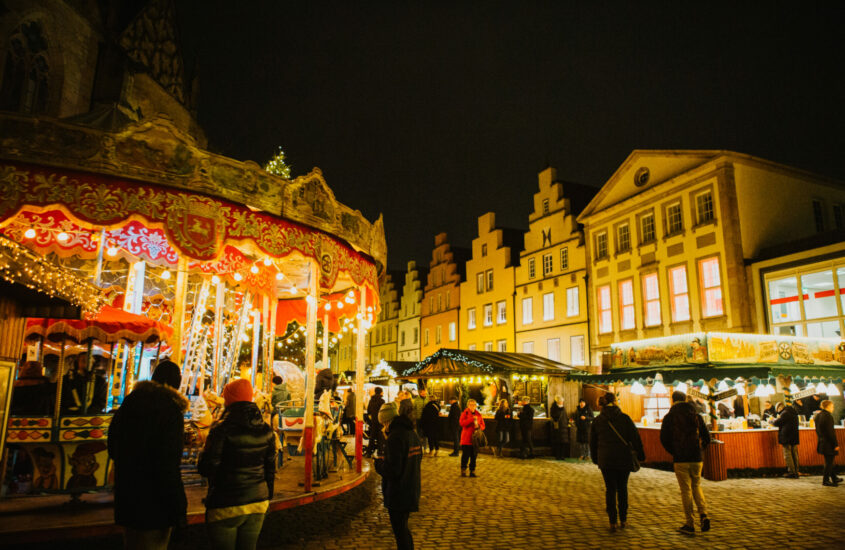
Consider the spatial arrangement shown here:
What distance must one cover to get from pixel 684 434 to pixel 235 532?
6492 mm

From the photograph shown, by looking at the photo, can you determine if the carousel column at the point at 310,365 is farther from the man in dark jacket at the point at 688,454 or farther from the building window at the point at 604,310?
the building window at the point at 604,310

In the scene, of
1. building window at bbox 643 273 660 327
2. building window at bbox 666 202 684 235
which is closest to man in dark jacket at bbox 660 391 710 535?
building window at bbox 643 273 660 327

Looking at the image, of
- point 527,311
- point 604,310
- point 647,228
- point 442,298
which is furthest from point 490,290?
point 647,228

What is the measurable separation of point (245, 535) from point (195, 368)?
32.6 ft

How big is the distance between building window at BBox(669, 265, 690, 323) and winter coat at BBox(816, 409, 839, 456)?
33.6 feet

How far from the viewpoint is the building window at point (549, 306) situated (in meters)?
29.2

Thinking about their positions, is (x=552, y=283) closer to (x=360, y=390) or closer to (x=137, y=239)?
(x=360, y=390)

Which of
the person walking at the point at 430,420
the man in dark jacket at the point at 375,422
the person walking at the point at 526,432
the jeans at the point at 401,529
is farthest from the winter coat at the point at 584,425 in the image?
the jeans at the point at 401,529

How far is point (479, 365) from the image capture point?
20516mm

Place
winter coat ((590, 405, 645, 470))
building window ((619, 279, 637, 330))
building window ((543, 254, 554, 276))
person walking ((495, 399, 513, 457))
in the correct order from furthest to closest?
building window ((543, 254, 554, 276))
building window ((619, 279, 637, 330))
person walking ((495, 399, 513, 457))
winter coat ((590, 405, 645, 470))

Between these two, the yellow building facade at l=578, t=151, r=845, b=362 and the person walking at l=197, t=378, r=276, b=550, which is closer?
the person walking at l=197, t=378, r=276, b=550

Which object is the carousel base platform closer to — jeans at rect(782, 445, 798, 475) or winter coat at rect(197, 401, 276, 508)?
winter coat at rect(197, 401, 276, 508)

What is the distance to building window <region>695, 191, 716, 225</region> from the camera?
70.5 ft

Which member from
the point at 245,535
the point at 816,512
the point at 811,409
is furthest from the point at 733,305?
the point at 245,535
